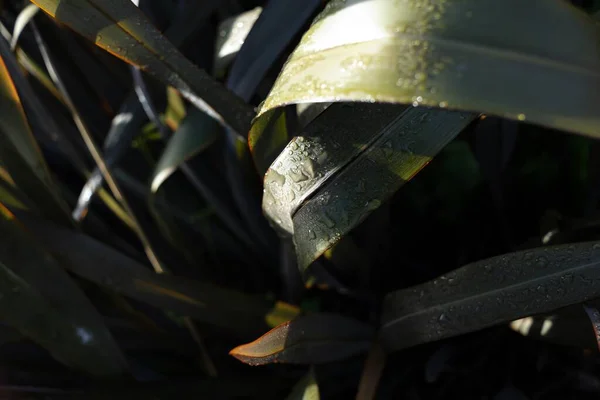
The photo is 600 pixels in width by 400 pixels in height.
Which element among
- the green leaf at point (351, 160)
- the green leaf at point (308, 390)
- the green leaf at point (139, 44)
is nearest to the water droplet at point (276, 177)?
the green leaf at point (351, 160)

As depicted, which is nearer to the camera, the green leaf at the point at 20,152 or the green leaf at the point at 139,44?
the green leaf at the point at 139,44

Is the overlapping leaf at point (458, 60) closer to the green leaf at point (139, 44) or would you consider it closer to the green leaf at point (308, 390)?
the green leaf at point (139, 44)

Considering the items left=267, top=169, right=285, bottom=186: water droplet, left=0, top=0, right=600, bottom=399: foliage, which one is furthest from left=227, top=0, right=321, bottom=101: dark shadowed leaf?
left=267, top=169, right=285, bottom=186: water droplet

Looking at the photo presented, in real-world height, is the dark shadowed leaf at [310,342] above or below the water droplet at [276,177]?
below

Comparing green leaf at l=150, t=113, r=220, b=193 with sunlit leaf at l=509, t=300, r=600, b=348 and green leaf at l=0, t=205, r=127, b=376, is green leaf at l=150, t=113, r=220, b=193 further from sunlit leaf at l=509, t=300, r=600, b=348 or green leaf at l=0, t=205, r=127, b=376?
sunlit leaf at l=509, t=300, r=600, b=348

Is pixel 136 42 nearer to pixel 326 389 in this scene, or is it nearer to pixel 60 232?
pixel 60 232

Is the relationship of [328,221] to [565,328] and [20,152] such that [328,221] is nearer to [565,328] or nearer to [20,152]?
[565,328]

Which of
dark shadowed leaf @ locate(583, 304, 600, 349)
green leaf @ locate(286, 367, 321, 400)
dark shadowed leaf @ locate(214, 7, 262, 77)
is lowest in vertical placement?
green leaf @ locate(286, 367, 321, 400)

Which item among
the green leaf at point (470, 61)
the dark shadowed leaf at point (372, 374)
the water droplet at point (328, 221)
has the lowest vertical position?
the dark shadowed leaf at point (372, 374)

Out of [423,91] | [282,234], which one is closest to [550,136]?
[282,234]

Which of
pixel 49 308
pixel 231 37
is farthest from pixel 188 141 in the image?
pixel 49 308
